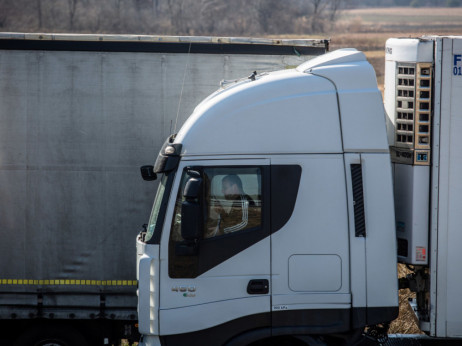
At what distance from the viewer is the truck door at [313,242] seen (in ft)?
19.4

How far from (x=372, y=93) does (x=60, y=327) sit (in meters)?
4.61

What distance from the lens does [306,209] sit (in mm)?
5926

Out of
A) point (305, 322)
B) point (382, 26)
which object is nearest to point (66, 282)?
point (305, 322)

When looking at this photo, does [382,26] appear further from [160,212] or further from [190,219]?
[190,219]

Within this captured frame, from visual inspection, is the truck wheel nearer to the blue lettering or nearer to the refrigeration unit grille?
the refrigeration unit grille

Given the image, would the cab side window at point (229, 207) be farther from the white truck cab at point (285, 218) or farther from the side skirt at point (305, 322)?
the side skirt at point (305, 322)

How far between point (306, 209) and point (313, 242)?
282mm

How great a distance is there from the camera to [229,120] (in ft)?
19.5

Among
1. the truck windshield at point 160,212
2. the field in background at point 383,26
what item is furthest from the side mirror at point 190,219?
the field in background at point 383,26

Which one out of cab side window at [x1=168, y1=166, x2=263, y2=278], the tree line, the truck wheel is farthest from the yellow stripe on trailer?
the tree line

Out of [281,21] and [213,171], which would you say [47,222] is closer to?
[213,171]

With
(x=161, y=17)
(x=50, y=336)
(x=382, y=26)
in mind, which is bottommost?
(x=50, y=336)

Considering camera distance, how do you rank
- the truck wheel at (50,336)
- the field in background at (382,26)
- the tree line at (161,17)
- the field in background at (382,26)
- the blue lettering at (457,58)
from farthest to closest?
the field in background at (382,26)
the field in background at (382,26)
the tree line at (161,17)
the truck wheel at (50,336)
the blue lettering at (457,58)

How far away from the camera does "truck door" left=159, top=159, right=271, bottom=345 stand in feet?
19.4
